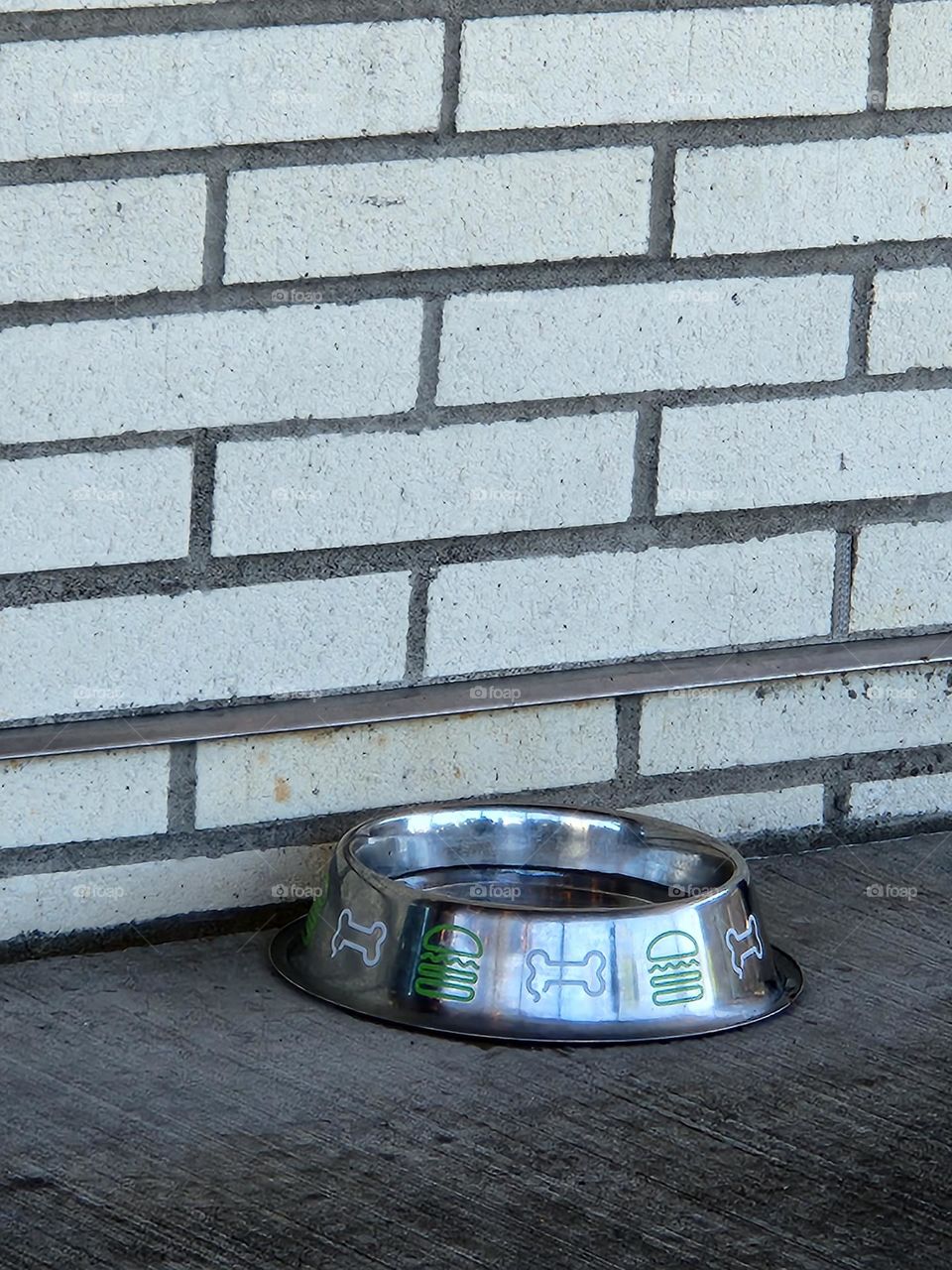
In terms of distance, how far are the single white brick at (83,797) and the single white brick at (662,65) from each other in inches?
39.1

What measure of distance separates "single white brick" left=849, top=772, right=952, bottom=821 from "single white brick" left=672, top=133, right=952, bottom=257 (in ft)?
2.87

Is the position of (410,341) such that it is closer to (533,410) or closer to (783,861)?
(533,410)

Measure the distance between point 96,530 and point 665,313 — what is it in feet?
2.85

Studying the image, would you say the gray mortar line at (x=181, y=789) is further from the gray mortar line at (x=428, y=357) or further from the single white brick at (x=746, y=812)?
the single white brick at (x=746, y=812)

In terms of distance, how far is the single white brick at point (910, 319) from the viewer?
295cm

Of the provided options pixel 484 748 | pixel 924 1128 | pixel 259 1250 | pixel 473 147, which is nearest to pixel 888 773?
pixel 484 748

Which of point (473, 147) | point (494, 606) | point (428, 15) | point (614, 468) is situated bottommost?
point (494, 606)

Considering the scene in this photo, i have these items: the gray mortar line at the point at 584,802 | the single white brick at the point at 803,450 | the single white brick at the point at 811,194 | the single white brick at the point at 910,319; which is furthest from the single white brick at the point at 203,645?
the single white brick at the point at 910,319

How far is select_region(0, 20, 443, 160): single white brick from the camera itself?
7.98ft

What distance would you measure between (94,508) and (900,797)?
1.41m

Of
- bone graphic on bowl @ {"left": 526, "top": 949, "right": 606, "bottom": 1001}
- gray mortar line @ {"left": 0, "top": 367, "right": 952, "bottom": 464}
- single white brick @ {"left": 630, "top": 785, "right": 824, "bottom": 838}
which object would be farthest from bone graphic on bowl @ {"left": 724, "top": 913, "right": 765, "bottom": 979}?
gray mortar line @ {"left": 0, "top": 367, "right": 952, "bottom": 464}

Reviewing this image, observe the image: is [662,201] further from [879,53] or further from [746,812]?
[746,812]

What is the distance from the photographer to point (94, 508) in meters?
2.60

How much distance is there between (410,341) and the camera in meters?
2.71
